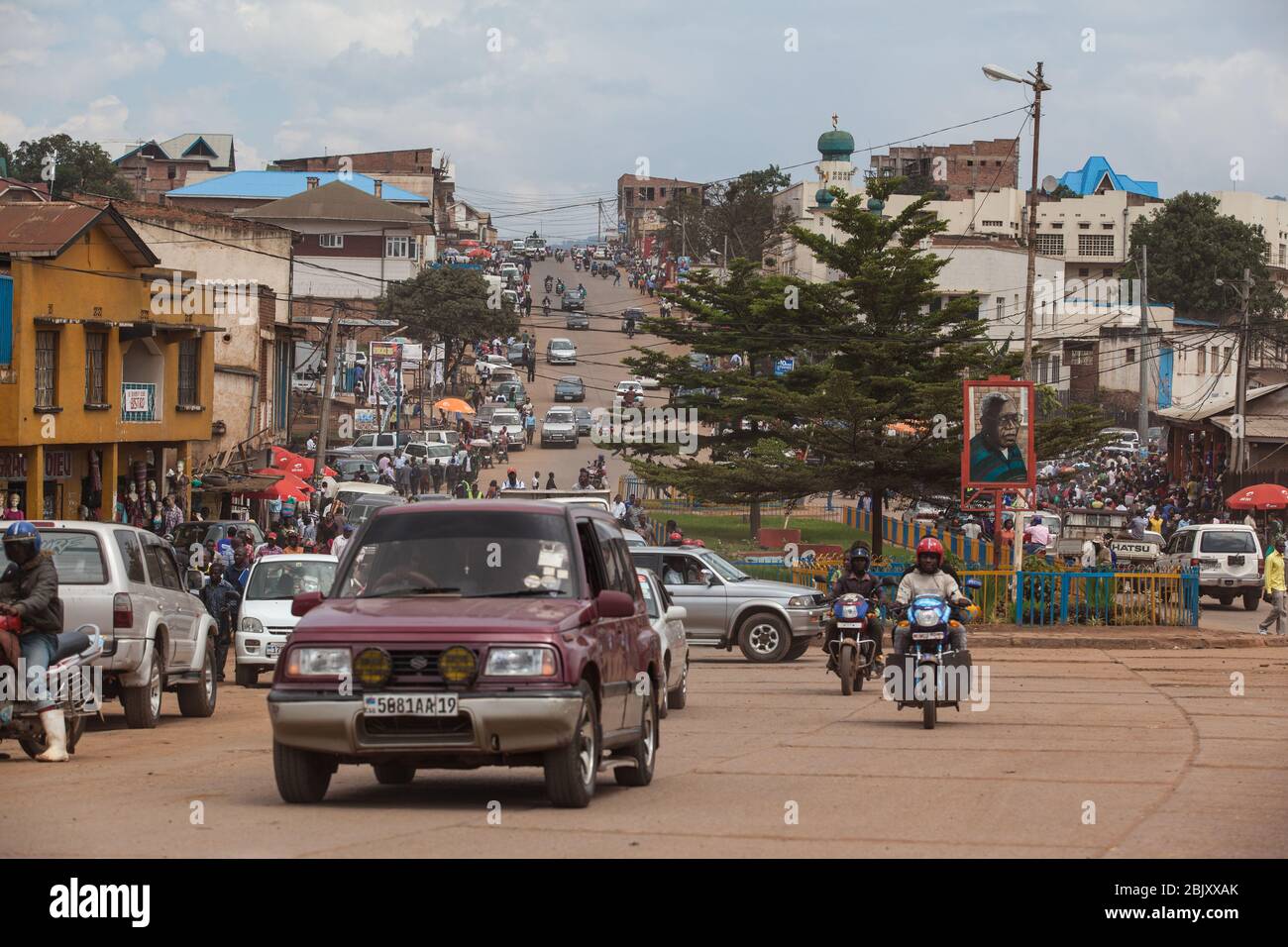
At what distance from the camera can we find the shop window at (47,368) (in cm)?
3372

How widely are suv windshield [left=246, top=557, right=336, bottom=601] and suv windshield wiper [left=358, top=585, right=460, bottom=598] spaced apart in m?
13.9

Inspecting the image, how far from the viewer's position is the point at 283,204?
347ft

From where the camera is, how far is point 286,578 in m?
24.1

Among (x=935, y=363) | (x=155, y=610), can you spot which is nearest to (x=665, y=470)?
(x=935, y=363)

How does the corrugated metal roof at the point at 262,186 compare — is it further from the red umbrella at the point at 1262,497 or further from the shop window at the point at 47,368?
the shop window at the point at 47,368

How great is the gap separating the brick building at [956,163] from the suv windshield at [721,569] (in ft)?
378

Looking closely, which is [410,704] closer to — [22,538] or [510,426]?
[22,538]

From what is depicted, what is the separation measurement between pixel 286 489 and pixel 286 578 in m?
18.8

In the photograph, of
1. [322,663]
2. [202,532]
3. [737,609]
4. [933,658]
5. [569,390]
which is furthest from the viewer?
[569,390]

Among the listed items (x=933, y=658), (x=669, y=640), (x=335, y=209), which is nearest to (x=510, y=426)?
(x=335, y=209)

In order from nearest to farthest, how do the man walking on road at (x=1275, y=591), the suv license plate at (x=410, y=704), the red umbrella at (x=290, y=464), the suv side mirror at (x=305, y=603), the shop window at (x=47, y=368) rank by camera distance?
1. the suv license plate at (x=410, y=704)
2. the suv side mirror at (x=305, y=603)
3. the man walking on road at (x=1275, y=591)
4. the shop window at (x=47, y=368)
5. the red umbrella at (x=290, y=464)

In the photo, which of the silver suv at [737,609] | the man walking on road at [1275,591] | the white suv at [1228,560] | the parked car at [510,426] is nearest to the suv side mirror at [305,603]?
the silver suv at [737,609]

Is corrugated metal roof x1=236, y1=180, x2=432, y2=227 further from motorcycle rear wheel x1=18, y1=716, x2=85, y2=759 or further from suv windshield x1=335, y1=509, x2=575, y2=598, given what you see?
suv windshield x1=335, y1=509, x2=575, y2=598

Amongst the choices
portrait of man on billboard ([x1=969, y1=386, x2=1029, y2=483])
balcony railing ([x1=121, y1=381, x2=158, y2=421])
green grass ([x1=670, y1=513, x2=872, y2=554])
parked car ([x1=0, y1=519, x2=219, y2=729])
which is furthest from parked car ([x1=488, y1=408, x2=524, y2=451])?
parked car ([x1=0, y1=519, x2=219, y2=729])
